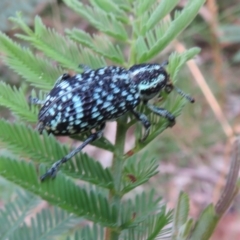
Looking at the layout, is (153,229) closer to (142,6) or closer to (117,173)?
(117,173)

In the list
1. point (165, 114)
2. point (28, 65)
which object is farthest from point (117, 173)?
point (28, 65)

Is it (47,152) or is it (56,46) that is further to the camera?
(56,46)

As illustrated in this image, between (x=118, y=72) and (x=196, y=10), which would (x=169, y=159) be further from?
(x=196, y=10)

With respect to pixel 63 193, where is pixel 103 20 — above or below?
above

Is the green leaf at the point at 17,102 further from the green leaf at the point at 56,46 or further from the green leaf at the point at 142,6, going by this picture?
the green leaf at the point at 142,6

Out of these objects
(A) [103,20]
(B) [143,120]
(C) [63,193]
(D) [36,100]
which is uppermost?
(A) [103,20]

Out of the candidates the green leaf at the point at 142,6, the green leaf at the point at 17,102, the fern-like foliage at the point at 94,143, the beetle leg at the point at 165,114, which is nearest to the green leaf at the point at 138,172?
the fern-like foliage at the point at 94,143

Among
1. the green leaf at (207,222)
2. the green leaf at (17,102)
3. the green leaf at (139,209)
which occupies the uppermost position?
the green leaf at (17,102)
